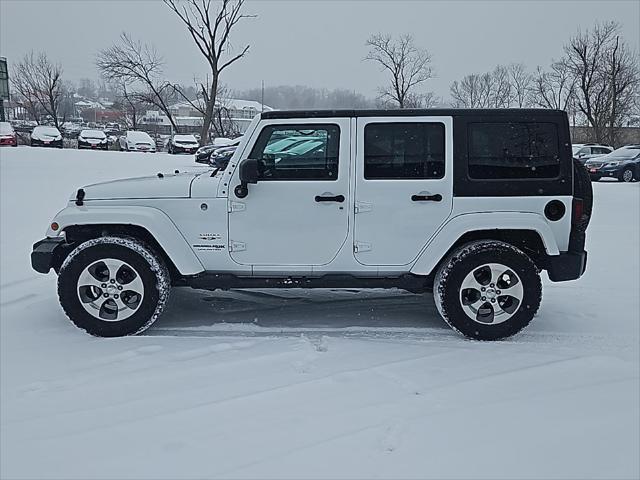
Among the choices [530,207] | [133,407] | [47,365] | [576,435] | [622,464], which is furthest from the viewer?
[530,207]

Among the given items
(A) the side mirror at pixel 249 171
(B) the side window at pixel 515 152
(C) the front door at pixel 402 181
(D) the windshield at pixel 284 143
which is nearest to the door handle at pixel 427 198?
(C) the front door at pixel 402 181

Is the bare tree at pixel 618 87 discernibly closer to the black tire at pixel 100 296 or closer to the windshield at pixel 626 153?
the windshield at pixel 626 153

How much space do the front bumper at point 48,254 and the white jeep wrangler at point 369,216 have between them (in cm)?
2

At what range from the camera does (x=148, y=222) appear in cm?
461

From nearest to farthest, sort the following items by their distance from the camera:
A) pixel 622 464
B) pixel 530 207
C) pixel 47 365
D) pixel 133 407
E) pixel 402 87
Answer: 1. pixel 622 464
2. pixel 133 407
3. pixel 47 365
4. pixel 530 207
5. pixel 402 87

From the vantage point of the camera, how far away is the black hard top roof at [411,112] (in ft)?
15.0

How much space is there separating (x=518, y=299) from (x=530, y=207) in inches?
28.4

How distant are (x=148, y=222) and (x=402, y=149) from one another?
208 centimetres

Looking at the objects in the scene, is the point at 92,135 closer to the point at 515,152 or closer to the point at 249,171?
the point at 249,171

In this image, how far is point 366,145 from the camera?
15.0 feet

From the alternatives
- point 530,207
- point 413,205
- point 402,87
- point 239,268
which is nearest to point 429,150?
point 413,205

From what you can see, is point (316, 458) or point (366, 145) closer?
point (316, 458)

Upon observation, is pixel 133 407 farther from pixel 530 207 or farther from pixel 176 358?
pixel 530 207

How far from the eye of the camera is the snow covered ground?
293cm
